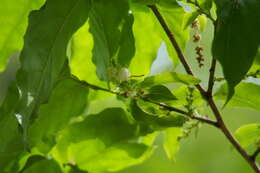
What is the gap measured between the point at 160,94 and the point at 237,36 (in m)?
0.25

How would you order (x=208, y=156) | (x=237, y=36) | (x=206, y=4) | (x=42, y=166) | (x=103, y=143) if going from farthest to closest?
(x=208, y=156) < (x=103, y=143) < (x=42, y=166) < (x=206, y=4) < (x=237, y=36)

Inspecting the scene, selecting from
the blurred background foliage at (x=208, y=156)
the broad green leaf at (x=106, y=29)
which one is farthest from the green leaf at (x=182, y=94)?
the blurred background foliage at (x=208, y=156)

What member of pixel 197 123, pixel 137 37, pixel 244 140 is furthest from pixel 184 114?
pixel 137 37

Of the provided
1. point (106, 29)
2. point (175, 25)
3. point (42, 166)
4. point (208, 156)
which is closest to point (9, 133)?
point (42, 166)

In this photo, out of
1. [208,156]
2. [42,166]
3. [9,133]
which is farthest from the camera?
[208,156]

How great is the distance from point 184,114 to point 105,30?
0.72 ft

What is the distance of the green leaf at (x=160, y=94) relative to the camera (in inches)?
38.9

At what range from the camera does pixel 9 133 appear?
40.3 inches

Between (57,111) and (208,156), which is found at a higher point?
(57,111)

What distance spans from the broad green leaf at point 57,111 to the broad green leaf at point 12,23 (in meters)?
0.13

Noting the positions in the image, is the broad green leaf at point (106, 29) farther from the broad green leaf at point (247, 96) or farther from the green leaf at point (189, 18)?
the broad green leaf at point (247, 96)

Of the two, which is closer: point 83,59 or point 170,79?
point 170,79

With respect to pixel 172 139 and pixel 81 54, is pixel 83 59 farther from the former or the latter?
pixel 172 139

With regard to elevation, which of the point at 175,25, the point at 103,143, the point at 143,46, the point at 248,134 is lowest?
the point at 103,143
